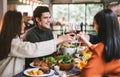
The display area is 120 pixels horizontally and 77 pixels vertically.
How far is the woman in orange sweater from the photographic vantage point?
171 centimetres

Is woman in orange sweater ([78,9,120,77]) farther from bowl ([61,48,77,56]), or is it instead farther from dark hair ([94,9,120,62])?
bowl ([61,48,77,56])

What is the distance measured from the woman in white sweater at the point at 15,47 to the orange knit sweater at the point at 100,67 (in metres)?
0.77

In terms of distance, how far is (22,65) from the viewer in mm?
2564

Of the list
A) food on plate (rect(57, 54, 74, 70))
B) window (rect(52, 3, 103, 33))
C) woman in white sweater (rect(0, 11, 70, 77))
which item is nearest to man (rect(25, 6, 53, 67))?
woman in white sweater (rect(0, 11, 70, 77))

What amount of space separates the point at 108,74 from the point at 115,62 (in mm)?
98

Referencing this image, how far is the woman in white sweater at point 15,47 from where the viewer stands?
2420 mm

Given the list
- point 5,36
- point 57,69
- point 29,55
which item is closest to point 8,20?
point 5,36

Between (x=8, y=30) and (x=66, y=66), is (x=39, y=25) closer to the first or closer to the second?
(x=8, y=30)

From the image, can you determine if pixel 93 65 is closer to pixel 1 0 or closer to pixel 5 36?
pixel 5 36

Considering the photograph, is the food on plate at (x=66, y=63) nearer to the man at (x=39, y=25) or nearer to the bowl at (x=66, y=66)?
the bowl at (x=66, y=66)

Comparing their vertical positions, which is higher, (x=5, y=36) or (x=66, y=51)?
(x=5, y=36)

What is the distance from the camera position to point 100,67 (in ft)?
5.60

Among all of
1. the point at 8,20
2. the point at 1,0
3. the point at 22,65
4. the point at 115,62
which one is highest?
the point at 1,0

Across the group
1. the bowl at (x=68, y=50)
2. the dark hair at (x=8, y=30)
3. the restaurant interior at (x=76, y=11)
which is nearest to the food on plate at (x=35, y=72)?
the dark hair at (x=8, y=30)
